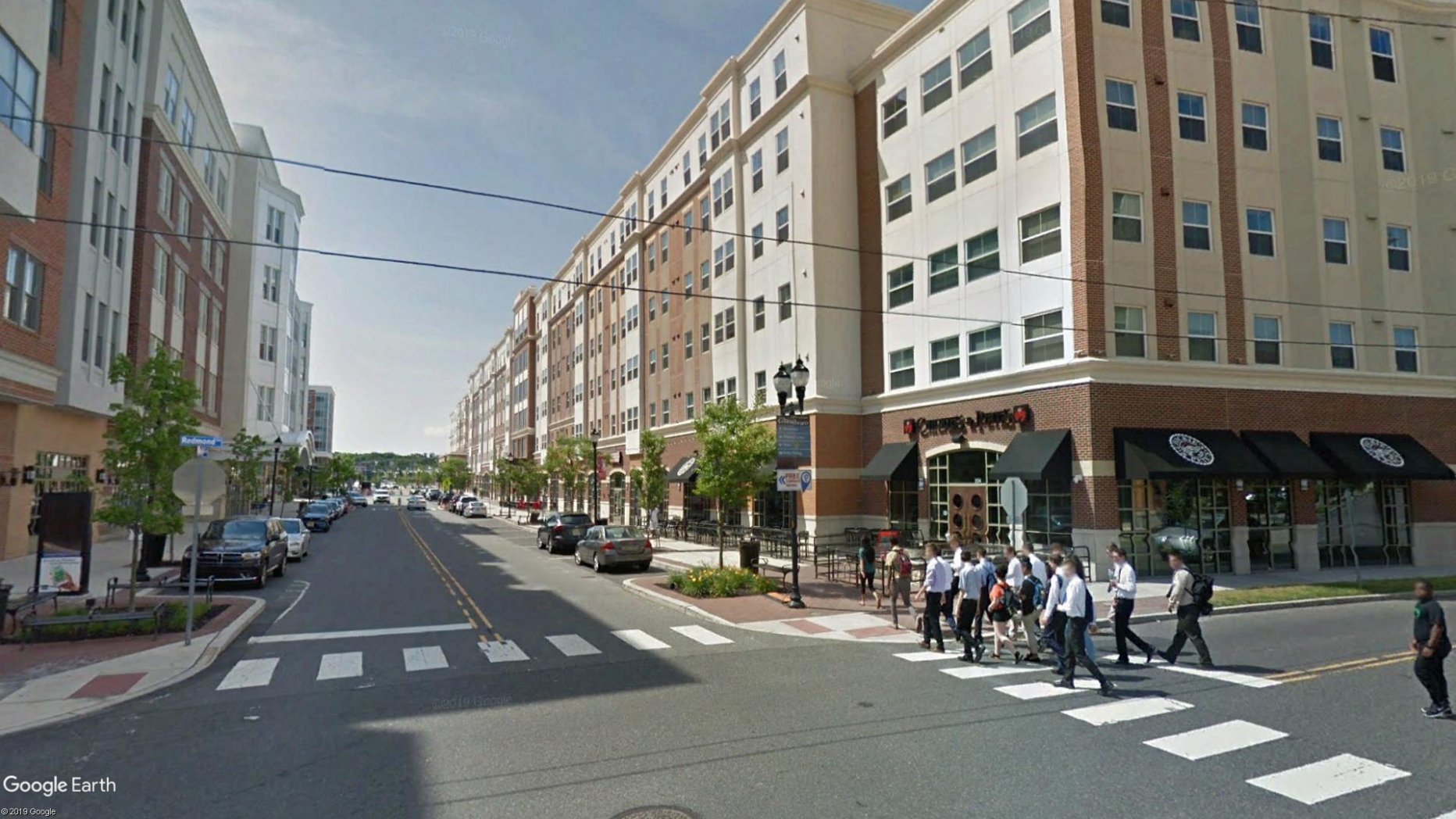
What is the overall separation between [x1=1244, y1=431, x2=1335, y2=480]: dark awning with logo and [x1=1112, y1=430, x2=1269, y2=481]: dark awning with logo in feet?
1.19

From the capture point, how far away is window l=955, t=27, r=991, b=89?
2461 cm

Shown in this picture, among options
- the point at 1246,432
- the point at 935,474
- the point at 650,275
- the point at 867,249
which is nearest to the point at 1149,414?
the point at 1246,432

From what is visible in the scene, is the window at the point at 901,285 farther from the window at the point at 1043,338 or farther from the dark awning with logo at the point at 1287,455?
the dark awning with logo at the point at 1287,455

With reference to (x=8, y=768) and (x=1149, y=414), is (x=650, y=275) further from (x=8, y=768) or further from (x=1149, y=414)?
(x=8, y=768)

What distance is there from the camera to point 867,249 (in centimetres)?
3028

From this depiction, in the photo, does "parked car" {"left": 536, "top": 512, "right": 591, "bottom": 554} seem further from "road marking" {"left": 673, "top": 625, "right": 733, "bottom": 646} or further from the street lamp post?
"road marking" {"left": 673, "top": 625, "right": 733, "bottom": 646}

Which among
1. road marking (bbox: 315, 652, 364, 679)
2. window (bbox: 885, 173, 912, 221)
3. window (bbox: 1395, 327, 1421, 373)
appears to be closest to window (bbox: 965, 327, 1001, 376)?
window (bbox: 885, 173, 912, 221)

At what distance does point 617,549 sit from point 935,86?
19401 millimetres

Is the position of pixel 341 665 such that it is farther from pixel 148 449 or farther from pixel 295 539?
pixel 295 539

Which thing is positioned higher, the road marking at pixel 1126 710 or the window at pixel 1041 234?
the window at pixel 1041 234

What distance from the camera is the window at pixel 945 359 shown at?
83.3ft

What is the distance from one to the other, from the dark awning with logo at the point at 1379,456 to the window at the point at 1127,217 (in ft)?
27.2

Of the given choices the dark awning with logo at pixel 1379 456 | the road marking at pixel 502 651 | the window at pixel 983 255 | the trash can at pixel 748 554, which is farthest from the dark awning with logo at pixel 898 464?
the road marking at pixel 502 651

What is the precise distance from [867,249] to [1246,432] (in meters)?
14.4
